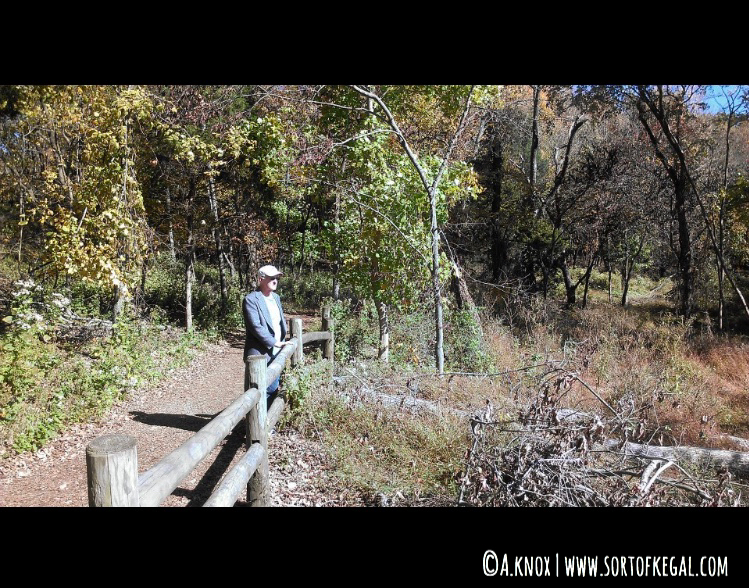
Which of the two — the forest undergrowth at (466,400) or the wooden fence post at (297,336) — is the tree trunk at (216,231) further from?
the wooden fence post at (297,336)

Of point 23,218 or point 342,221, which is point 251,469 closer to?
point 342,221

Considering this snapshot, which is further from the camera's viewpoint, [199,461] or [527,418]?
[527,418]

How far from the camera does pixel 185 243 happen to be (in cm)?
1368

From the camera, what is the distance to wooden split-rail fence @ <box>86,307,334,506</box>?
1.99 metres

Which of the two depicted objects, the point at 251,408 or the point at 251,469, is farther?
the point at 251,408

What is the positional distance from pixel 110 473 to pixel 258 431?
2410 mm

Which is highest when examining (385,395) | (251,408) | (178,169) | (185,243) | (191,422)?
(178,169)

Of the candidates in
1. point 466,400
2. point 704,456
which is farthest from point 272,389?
point 704,456

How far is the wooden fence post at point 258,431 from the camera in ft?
13.8

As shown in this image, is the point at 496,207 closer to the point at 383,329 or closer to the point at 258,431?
the point at 383,329

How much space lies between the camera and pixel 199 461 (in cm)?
287

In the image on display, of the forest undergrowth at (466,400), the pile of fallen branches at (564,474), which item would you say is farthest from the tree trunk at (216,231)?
the pile of fallen branches at (564,474)
